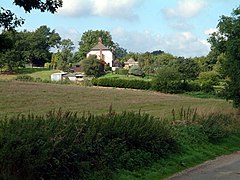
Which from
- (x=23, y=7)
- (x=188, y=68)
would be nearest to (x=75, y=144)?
(x=23, y=7)

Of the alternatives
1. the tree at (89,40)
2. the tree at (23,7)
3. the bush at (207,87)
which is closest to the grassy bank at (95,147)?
the tree at (23,7)

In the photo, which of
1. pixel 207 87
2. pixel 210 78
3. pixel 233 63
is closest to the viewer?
pixel 233 63

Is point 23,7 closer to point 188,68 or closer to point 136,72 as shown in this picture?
point 188,68

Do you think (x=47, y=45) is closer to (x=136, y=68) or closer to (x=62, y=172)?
(x=136, y=68)

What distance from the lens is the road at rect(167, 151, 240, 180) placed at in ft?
42.6

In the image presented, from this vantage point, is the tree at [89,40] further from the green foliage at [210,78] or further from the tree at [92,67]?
the green foliage at [210,78]

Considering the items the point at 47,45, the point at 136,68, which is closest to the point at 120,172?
the point at 136,68

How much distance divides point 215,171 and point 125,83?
79.4m

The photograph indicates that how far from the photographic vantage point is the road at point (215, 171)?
13.0 m

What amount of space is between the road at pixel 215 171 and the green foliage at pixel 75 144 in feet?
4.26

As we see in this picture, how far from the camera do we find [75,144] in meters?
10.7

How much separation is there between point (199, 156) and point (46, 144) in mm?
9033

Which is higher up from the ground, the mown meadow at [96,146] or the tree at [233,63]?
the tree at [233,63]

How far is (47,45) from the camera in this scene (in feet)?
540
